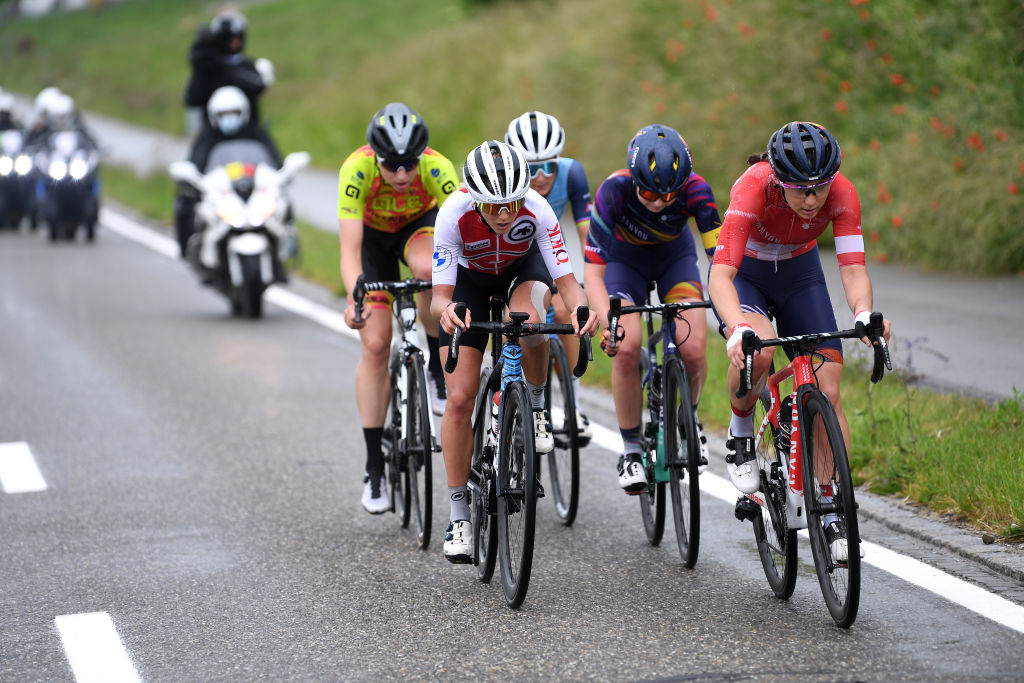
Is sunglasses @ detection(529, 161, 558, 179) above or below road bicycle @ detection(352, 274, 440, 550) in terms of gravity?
above

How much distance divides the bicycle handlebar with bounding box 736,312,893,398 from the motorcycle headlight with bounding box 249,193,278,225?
8742 mm

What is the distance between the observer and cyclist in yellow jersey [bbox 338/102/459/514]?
6.75 m

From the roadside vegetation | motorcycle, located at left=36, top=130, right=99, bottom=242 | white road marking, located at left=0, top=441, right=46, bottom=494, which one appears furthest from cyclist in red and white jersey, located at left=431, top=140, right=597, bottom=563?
motorcycle, located at left=36, top=130, right=99, bottom=242

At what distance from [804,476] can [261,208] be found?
9.05 metres

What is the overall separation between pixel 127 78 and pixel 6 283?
116ft

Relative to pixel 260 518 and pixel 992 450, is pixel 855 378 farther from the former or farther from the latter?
pixel 260 518

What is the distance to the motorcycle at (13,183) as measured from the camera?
2209 cm

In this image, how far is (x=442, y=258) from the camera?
596cm

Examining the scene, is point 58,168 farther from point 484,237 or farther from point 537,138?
point 484,237

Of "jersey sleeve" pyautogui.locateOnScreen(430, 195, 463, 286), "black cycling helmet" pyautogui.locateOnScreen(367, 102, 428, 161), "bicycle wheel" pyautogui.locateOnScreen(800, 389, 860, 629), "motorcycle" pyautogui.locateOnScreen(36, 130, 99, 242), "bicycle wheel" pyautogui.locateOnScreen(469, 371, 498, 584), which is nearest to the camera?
"bicycle wheel" pyautogui.locateOnScreen(800, 389, 860, 629)

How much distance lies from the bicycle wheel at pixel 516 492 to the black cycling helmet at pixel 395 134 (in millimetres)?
1526

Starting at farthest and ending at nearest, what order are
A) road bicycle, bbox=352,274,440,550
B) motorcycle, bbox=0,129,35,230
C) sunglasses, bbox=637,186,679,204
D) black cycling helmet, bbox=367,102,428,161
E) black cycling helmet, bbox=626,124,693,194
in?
motorcycle, bbox=0,129,35,230
black cycling helmet, bbox=367,102,428,161
road bicycle, bbox=352,274,440,550
sunglasses, bbox=637,186,679,204
black cycling helmet, bbox=626,124,693,194

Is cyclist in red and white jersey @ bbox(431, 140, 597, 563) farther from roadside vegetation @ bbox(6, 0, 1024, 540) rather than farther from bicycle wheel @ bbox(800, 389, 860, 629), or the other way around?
roadside vegetation @ bbox(6, 0, 1024, 540)

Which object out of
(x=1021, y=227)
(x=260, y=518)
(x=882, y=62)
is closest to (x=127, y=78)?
(x=882, y=62)
